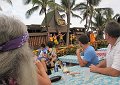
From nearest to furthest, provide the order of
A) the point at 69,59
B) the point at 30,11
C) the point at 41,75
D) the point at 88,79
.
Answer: the point at 41,75, the point at 88,79, the point at 69,59, the point at 30,11

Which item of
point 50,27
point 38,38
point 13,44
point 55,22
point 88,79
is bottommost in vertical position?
point 38,38

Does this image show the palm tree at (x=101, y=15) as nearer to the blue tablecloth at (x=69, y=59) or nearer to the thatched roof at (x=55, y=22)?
the thatched roof at (x=55, y=22)

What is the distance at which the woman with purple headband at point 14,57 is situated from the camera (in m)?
Answer: 1.12

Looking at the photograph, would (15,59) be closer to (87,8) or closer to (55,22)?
(55,22)

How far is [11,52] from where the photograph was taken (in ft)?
3.68

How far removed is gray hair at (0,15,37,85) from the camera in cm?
112

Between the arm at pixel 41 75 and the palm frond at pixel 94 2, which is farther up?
the palm frond at pixel 94 2

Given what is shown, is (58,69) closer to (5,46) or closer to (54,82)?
(54,82)

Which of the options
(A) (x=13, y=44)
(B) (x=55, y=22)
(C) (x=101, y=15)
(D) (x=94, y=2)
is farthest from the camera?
(C) (x=101, y=15)

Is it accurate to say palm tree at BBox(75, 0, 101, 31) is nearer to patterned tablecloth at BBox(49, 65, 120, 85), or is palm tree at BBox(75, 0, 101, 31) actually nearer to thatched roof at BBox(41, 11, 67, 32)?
thatched roof at BBox(41, 11, 67, 32)

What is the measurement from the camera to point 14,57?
A: 113 cm

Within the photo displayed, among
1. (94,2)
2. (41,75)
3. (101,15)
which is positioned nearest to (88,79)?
(41,75)

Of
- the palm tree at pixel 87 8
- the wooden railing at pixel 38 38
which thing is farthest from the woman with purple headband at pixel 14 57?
the palm tree at pixel 87 8

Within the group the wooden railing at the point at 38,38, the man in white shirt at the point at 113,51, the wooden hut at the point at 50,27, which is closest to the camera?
the man in white shirt at the point at 113,51
